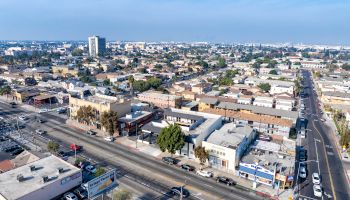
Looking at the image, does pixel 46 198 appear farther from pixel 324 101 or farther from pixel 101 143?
pixel 324 101

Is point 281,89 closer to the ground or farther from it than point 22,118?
farther from it

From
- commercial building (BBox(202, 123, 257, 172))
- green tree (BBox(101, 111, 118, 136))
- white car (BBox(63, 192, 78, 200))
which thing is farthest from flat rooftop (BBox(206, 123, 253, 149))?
white car (BBox(63, 192, 78, 200))

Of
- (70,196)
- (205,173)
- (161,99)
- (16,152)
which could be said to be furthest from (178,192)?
(161,99)

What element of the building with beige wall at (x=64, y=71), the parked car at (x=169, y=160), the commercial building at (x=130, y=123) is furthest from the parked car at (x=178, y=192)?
the building with beige wall at (x=64, y=71)

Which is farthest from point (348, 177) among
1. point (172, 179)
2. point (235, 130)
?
point (172, 179)

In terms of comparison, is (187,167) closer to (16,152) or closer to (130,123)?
(130,123)

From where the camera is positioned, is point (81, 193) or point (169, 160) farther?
point (169, 160)

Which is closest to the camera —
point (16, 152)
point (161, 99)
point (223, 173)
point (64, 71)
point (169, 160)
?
point (223, 173)
